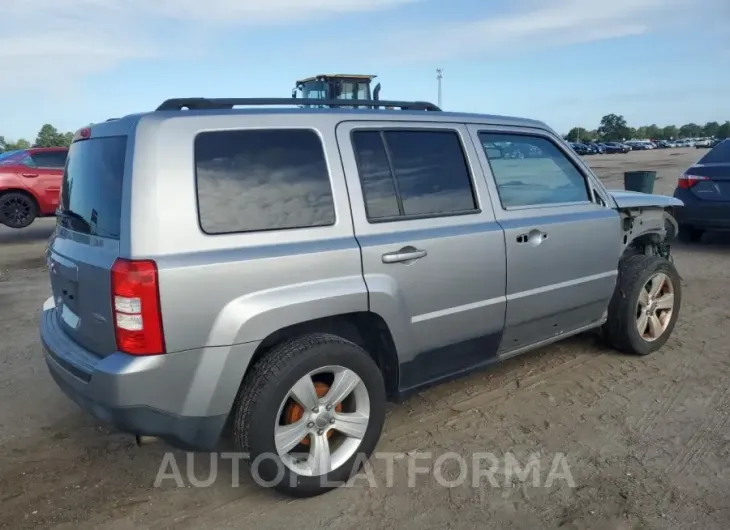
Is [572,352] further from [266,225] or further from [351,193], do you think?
[266,225]

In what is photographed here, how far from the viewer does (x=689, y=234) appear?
30.3 ft

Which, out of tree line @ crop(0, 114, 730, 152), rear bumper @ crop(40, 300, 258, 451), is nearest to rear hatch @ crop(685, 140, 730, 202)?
rear bumper @ crop(40, 300, 258, 451)

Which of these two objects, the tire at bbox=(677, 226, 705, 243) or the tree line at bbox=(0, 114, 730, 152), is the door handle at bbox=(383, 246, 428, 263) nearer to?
the tire at bbox=(677, 226, 705, 243)

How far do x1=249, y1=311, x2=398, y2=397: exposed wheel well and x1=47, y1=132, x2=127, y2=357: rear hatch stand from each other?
2.38ft

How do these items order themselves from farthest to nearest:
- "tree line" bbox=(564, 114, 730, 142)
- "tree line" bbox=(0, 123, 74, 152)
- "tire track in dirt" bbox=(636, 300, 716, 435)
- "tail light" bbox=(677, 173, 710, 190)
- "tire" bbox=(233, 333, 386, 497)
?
1. "tree line" bbox=(564, 114, 730, 142)
2. "tree line" bbox=(0, 123, 74, 152)
3. "tail light" bbox=(677, 173, 710, 190)
4. "tire track in dirt" bbox=(636, 300, 716, 435)
5. "tire" bbox=(233, 333, 386, 497)

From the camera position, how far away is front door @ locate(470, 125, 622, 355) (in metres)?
3.70

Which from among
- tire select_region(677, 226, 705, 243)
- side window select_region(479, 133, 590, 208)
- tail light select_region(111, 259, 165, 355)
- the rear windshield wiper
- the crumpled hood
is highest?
side window select_region(479, 133, 590, 208)

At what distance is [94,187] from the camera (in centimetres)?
290

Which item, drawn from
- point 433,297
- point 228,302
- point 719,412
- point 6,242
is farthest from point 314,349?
point 6,242

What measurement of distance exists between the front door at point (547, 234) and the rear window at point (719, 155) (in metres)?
5.37

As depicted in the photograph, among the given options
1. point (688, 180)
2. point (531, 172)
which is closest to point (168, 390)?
point (531, 172)

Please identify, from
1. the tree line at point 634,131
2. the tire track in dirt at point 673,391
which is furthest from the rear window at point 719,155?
the tree line at point 634,131

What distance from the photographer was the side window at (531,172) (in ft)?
12.3

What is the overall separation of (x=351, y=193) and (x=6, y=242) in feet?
35.4
